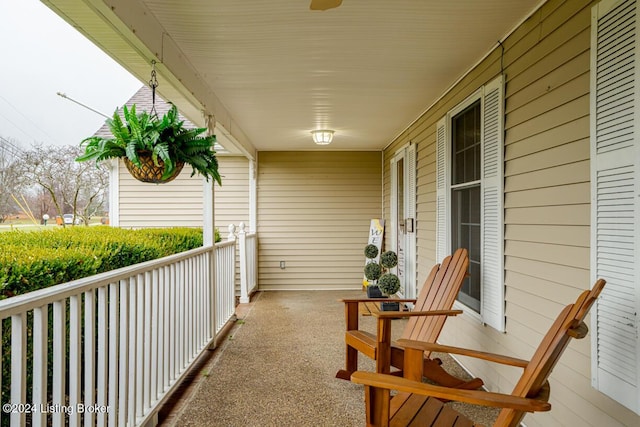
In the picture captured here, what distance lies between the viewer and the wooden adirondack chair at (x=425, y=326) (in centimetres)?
252

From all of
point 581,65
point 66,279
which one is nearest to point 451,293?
point 581,65

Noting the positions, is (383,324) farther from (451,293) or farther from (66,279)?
(66,279)

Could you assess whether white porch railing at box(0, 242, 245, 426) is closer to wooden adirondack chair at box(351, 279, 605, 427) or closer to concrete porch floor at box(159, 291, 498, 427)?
concrete porch floor at box(159, 291, 498, 427)

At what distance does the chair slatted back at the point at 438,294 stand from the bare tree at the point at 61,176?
260 cm

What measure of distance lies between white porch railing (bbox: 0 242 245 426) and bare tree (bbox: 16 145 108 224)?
1.08 meters

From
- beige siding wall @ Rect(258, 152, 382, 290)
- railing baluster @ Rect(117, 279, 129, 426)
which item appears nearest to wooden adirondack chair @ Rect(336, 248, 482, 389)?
railing baluster @ Rect(117, 279, 129, 426)

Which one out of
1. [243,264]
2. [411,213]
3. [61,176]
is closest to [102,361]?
[61,176]

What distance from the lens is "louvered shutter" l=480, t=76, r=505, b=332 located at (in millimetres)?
2705

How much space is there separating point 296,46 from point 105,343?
215 centimetres

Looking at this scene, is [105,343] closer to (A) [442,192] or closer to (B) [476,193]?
(B) [476,193]

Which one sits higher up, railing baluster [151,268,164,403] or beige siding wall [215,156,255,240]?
beige siding wall [215,156,255,240]

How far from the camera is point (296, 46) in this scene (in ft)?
9.17

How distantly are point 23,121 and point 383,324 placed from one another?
3.09m

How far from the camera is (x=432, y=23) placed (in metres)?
2.48
